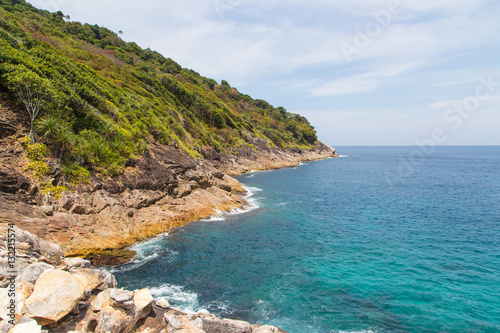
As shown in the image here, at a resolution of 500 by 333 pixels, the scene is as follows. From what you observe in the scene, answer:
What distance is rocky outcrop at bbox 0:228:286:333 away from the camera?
1009cm

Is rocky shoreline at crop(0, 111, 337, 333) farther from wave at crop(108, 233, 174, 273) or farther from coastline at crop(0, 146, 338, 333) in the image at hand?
wave at crop(108, 233, 174, 273)

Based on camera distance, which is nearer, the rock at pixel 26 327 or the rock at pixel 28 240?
the rock at pixel 26 327

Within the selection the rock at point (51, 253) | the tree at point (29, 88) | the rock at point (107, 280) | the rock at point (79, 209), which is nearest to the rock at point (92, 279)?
the rock at point (107, 280)

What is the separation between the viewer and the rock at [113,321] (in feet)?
35.0

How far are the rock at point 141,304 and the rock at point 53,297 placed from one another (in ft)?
7.65

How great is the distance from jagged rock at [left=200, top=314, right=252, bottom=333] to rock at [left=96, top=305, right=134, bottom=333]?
136 inches

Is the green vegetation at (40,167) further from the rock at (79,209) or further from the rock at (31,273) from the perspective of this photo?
the rock at (31,273)

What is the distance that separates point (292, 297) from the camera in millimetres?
19047

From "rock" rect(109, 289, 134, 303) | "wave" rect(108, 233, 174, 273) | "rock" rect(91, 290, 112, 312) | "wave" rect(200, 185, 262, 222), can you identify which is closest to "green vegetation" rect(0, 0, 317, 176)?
"wave" rect(108, 233, 174, 273)

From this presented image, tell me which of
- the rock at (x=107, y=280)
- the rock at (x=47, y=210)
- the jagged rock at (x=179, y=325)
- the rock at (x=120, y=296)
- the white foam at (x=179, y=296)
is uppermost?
the rock at (x=47, y=210)

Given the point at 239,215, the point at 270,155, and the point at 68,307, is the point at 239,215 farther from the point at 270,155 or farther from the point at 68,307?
the point at 270,155

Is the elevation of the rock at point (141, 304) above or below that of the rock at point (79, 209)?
below

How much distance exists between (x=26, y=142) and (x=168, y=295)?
20983 mm

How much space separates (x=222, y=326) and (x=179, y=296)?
7122 millimetres
